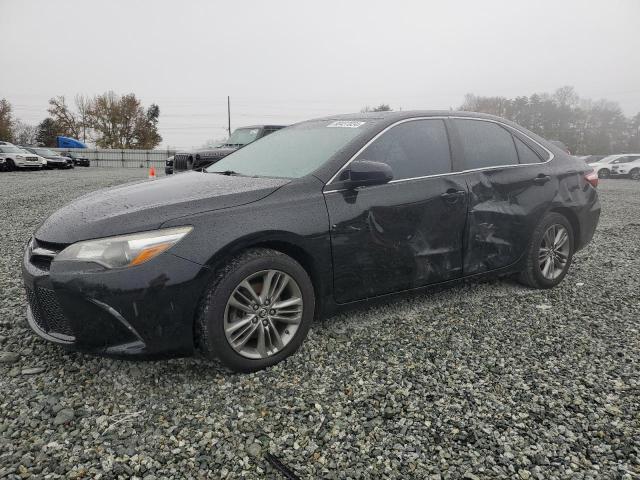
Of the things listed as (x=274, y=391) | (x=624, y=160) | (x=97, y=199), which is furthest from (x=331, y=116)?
(x=624, y=160)

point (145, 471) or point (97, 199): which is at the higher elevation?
point (97, 199)

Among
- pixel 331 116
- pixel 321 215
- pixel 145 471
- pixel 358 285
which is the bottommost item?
pixel 145 471

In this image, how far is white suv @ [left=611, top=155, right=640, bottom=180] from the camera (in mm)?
25797

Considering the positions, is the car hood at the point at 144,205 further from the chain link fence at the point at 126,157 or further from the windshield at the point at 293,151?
the chain link fence at the point at 126,157

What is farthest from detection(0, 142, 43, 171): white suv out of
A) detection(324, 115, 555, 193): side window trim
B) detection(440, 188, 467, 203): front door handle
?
detection(440, 188, 467, 203): front door handle

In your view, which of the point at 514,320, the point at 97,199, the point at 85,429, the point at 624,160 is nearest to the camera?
the point at 85,429

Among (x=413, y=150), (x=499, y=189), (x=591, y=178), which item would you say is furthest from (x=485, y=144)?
(x=591, y=178)

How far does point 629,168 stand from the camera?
26.0 meters

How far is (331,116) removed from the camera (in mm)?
4043

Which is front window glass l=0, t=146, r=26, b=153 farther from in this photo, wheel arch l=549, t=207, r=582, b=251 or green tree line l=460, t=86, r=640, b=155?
green tree line l=460, t=86, r=640, b=155

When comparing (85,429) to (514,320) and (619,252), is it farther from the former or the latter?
(619,252)

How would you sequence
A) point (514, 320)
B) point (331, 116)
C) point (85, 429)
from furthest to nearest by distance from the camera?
point (331, 116) < point (514, 320) < point (85, 429)

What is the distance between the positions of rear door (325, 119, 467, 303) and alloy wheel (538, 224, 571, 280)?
3.73 ft

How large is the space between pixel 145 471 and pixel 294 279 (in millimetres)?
1239
